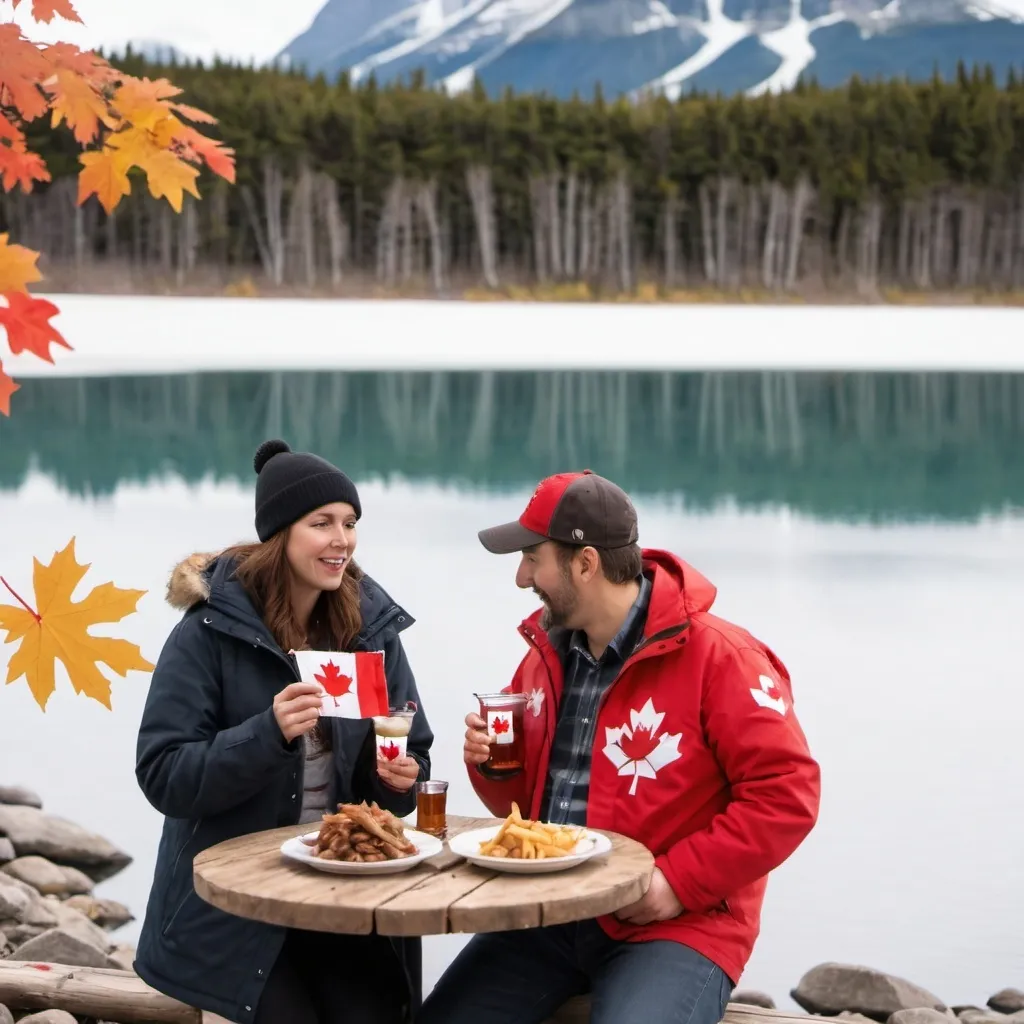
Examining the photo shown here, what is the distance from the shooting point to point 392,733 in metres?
3.65

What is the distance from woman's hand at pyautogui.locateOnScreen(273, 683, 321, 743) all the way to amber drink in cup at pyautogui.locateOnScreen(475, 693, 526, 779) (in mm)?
394

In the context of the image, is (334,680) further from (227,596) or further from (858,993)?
(858,993)

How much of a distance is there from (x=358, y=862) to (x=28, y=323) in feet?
3.67

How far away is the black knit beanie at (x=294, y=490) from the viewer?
12.7ft

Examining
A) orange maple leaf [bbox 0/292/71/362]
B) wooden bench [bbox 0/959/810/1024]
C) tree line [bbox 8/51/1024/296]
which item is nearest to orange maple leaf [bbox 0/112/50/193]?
orange maple leaf [bbox 0/292/71/362]

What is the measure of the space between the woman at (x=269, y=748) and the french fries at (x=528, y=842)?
14.6 inches

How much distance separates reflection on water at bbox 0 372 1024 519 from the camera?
65.4ft

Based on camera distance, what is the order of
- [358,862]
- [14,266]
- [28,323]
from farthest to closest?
[358,862], [28,323], [14,266]

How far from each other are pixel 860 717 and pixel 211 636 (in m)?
5.64

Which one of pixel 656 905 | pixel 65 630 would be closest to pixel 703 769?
pixel 656 905

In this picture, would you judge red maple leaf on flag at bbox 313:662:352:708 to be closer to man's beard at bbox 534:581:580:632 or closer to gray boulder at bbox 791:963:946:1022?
man's beard at bbox 534:581:580:632

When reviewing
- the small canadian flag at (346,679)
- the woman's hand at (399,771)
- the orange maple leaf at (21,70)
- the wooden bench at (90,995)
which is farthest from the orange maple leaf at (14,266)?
the wooden bench at (90,995)

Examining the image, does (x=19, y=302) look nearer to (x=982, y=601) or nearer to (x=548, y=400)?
(x=982, y=601)

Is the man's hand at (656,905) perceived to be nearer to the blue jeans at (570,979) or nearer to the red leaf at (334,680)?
the blue jeans at (570,979)
